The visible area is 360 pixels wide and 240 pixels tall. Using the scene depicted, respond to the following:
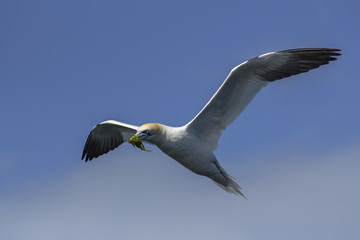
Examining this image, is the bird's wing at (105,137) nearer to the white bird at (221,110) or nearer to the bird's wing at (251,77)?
the white bird at (221,110)

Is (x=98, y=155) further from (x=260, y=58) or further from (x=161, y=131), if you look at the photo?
(x=260, y=58)

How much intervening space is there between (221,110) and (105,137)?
4.57 m

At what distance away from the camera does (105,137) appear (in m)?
14.7

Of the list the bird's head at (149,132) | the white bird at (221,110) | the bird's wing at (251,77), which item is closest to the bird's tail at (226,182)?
the white bird at (221,110)

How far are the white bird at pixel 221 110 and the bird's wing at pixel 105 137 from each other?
2.84 m

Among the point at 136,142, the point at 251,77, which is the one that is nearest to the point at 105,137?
the point at 136,142

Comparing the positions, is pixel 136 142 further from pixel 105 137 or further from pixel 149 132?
pixel 105 137

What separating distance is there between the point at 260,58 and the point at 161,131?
271 centimetres

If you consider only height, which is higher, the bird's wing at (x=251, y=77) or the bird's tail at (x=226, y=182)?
the bird's wing at (x=251, y=77)

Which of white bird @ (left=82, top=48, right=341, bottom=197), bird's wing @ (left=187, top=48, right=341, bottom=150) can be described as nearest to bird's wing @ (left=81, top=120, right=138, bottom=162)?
white bird @ (left=82, top=48, right=341, bottom=197)

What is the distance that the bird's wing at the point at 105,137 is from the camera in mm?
14141

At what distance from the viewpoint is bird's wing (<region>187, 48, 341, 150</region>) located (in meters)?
11.0

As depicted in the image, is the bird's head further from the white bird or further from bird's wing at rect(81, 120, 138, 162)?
bird's wing at rect(81, 120, 138, 162)

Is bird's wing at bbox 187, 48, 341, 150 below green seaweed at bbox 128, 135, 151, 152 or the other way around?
the other way around
